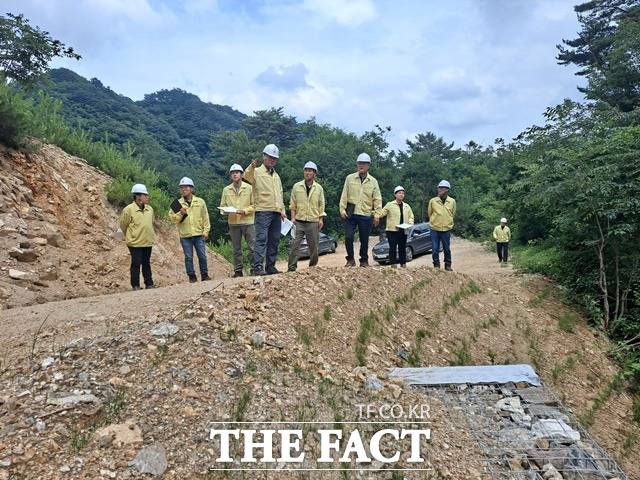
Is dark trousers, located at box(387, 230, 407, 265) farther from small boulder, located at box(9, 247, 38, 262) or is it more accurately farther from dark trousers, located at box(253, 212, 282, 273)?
small boulder, located at box(9, 247, 38, 262)

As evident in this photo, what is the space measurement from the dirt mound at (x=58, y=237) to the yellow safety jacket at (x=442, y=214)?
4793mm

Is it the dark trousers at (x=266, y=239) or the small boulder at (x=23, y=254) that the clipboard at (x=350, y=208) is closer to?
the dark trousers at (x=266, y=239)

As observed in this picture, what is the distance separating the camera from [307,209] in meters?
6.77

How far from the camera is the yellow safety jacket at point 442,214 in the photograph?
8266 mm

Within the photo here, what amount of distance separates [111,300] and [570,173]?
25.3 feet

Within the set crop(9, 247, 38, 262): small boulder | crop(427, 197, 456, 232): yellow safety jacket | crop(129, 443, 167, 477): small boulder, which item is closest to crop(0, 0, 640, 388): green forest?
crop(427, 197, 456, 232): yellow safety jacket

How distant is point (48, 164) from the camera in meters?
8.80

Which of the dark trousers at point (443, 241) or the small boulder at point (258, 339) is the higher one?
the dark trousers at point (443, 241)

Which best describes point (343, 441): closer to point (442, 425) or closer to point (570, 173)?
point (442, 425)

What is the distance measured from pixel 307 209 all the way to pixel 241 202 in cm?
96

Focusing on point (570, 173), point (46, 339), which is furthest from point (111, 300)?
point (570, 173)

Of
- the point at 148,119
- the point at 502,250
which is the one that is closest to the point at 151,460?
the point at 502,250

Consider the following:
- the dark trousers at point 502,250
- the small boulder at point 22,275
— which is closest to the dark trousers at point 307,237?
the small boulder at point 22,275

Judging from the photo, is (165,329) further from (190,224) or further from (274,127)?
(274,127)
